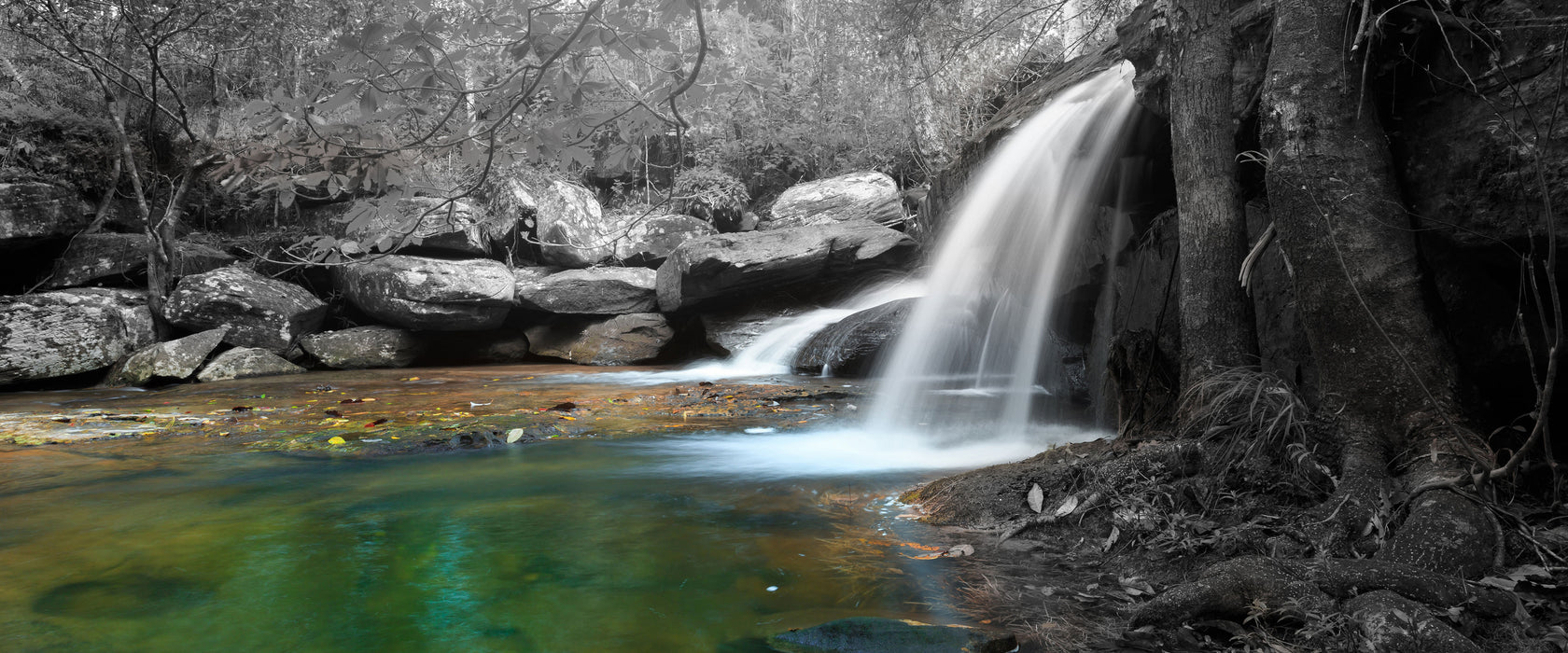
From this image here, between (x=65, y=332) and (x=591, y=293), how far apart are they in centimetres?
617

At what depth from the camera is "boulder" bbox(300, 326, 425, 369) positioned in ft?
37.1

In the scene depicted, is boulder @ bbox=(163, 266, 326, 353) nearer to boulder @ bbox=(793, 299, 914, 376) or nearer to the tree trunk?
boulder @ bbox=(793, 299, 914, 376)

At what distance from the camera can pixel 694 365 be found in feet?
35.6

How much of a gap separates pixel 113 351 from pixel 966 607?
11.7 meters

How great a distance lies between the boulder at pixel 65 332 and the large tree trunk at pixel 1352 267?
1220cm

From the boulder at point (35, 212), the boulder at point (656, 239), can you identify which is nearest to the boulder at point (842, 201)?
the boulder at point (656, 239)

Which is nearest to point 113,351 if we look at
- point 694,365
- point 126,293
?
point 126,293

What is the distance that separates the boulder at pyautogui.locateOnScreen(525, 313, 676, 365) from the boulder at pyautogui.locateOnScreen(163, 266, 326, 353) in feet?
10.7

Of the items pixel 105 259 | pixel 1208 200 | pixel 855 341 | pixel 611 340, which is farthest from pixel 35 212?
pixel 1208 200

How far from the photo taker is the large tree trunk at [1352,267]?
262 centimetres

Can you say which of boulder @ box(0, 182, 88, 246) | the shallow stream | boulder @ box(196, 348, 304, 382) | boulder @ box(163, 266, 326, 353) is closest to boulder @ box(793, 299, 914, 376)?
the shallow stream

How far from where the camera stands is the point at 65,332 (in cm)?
969

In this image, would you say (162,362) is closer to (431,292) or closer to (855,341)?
(431,292)

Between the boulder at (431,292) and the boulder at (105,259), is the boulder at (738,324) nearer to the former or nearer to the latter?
the boulder at (431,292)
